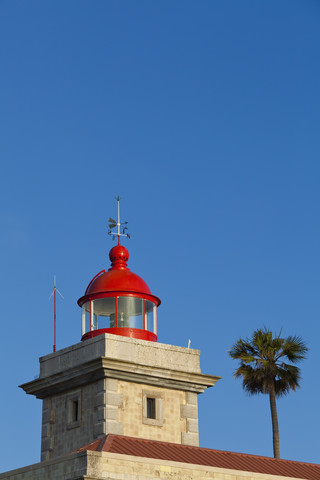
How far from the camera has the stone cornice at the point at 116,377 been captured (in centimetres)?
3003

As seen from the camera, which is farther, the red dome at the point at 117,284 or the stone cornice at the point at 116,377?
the red dome at the point at 117,284

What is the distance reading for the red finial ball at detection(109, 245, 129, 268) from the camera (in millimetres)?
33013

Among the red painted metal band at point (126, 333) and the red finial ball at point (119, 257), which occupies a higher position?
the red finial ball at point (119, 257)

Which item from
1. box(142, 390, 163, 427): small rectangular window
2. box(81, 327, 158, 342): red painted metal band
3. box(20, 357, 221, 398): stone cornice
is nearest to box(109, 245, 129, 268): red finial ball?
box(81, 327, 158, 342): red painted metal band

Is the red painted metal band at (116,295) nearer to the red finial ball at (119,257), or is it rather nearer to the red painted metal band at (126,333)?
Result: the red painted metal band at (126,333)

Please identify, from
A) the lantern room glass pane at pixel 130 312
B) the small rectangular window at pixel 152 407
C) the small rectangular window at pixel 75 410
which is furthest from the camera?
the lantern room glass pane at pixel 130 312

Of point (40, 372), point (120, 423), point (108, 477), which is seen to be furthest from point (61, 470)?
point (40, 372)

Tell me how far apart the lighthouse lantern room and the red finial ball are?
0.57m

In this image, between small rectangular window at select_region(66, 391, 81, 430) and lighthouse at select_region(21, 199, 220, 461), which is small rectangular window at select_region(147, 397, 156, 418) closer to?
lighthouse at select_region(21, 199, 220, 461)

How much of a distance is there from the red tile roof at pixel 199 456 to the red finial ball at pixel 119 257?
596 centimetres

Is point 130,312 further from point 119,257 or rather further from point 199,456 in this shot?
point 199,456

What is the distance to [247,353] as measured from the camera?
1593 inches

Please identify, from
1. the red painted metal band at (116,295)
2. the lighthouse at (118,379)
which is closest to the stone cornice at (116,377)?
the lighthouse at (118,379)

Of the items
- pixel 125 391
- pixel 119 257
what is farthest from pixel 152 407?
pixel 119 257
